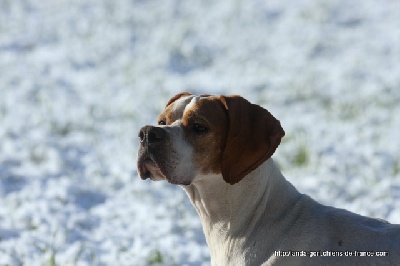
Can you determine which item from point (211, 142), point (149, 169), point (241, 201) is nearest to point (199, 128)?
point (211, 142)

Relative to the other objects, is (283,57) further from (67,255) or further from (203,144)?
(203,144)

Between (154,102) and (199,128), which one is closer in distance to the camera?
(199,128)

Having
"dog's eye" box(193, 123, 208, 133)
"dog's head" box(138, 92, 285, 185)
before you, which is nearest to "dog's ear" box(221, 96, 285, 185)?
"dog's head" box(138, 92, 285, 185)

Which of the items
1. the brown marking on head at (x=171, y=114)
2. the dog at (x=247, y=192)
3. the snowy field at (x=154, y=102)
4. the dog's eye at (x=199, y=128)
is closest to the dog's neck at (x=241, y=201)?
the dog at (x=247, y=192)

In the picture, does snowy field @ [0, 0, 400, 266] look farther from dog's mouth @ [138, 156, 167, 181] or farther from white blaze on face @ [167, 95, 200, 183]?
white blaze on face @ [167, 95, 200, 183]

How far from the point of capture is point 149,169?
11.9ft

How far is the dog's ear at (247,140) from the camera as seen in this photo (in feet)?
11.5

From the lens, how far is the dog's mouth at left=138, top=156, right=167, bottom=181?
358 centimetres

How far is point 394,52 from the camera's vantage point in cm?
1333

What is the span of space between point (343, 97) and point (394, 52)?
2801 millimetres

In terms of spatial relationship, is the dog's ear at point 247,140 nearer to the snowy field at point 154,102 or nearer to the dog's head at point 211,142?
the dog's head at point 211,142

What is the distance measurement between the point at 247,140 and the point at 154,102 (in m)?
7.33

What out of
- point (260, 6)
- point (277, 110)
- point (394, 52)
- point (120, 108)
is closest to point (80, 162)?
point (120, 108)

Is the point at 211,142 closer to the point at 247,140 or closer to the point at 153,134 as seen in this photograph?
the point at 247,140
